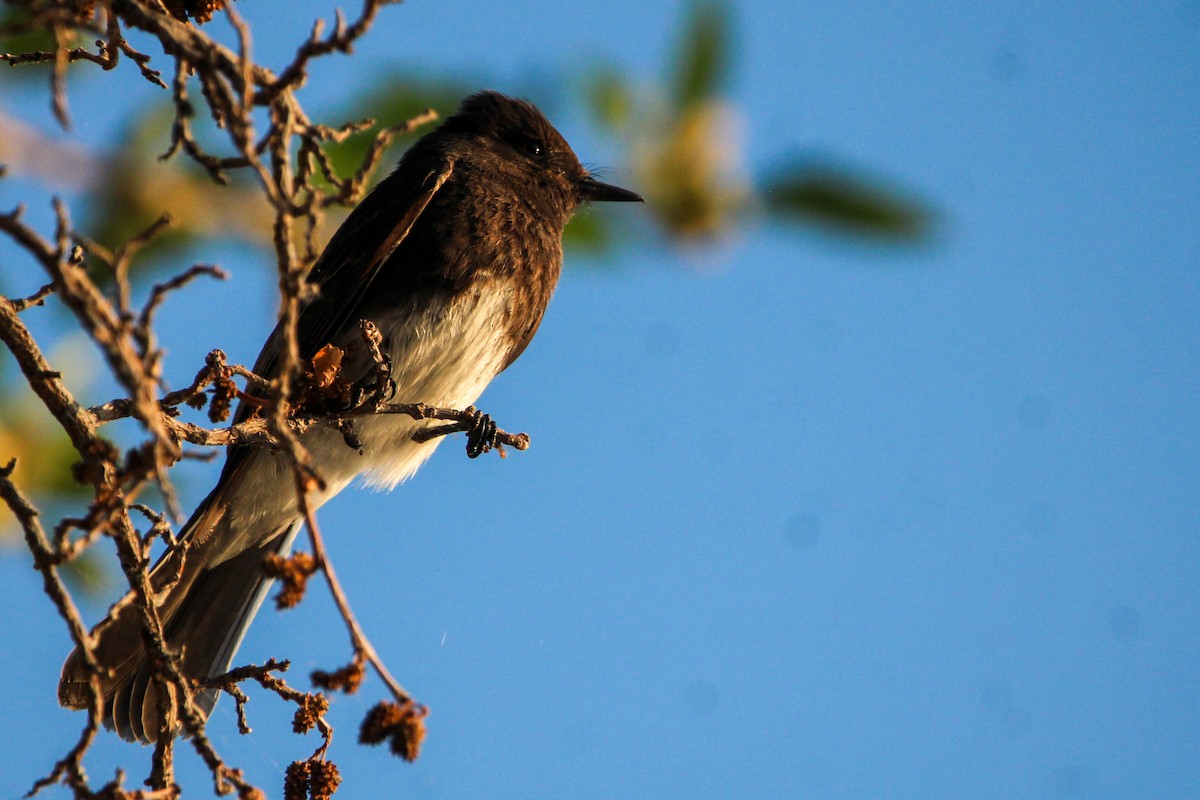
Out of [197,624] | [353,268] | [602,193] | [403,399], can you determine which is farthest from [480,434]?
[602,193]

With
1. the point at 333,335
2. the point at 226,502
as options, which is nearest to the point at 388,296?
the point at 333,335

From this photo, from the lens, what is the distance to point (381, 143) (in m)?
2.22

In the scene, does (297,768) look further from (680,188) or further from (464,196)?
(464,196)

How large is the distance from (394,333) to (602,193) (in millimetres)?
1655

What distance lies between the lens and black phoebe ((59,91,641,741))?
15.5ft

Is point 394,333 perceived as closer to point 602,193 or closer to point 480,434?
point 480,434

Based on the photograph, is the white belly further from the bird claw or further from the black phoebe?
the bird claw

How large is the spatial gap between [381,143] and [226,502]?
9.91 feet

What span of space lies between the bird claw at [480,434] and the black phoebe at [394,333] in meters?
0.40

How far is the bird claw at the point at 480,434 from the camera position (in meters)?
4.33

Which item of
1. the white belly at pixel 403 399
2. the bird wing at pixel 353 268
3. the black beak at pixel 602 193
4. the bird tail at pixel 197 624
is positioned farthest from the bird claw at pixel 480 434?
the black beak at pixel 602 193

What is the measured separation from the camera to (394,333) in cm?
471

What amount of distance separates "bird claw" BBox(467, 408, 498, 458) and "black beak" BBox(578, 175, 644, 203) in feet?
Result: 5.81

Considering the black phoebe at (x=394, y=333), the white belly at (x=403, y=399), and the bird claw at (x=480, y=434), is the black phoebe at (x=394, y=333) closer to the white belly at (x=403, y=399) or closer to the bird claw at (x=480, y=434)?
the white belly at (x=403, y=399)
